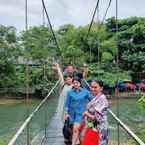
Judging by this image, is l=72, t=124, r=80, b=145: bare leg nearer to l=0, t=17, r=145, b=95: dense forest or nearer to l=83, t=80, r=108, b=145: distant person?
l=83, t=80, r=108, b=145: distant person

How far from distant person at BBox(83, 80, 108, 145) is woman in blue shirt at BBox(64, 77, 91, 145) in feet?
2.18

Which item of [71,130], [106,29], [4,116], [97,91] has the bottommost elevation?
[4,116]

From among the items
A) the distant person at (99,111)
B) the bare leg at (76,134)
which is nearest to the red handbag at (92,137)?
the distant person at (99,111)

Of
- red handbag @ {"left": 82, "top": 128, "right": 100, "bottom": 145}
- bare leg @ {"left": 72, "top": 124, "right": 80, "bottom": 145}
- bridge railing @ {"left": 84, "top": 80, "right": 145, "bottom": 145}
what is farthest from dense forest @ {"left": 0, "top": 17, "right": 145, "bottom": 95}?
Result: red handbag @ {"left": 82, "top": 128, "right": 100, "bottom": 145}

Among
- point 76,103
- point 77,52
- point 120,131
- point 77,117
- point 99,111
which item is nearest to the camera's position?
point 99,111

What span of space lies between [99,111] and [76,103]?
→ 0.83 metres

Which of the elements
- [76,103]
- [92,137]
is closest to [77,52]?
[76,103]

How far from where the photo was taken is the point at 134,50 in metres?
26.4

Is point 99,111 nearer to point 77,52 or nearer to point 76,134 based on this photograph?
point 76,134

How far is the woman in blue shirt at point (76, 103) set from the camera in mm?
4812

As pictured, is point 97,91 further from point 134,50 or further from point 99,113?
point 134,50

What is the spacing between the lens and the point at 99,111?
405 centimetres

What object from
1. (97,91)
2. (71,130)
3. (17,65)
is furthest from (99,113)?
(17,65)

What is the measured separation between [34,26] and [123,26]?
4806 millimetres
